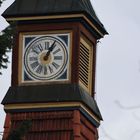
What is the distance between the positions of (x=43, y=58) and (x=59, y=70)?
71 centimetres

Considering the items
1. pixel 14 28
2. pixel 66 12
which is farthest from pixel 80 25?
pixel 14 28

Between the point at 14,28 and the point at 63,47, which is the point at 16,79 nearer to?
the point at 63,47

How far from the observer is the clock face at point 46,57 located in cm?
4256

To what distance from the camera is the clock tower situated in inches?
1645

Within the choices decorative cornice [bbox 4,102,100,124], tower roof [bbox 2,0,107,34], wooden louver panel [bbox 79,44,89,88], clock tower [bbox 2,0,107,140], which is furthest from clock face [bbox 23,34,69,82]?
decorative cornice [bbox 4,102,100,124]

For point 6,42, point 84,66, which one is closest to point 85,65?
point 84,66

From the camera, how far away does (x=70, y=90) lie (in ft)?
138

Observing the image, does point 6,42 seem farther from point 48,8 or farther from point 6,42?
point 48,8

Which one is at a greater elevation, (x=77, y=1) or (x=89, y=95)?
(x=77, y=1)

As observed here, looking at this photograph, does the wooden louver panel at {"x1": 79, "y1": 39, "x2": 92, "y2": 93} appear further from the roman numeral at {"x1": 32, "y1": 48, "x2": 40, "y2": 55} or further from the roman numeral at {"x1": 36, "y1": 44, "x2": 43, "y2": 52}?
the roman numeral at {"x1": 32, "y1": 48, "x2": 40, "y2": 55}

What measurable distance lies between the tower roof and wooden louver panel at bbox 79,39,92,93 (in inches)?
40.8

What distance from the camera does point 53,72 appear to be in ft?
140

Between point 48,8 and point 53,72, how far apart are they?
7.90 feet

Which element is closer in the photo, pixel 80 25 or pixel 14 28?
pixel 14 28
